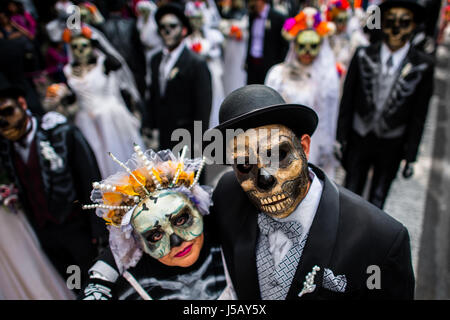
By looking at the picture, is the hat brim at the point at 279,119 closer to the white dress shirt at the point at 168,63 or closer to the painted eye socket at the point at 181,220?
the painted eye socket at the point at 181,220

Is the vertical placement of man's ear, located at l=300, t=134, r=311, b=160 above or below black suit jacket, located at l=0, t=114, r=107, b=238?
above

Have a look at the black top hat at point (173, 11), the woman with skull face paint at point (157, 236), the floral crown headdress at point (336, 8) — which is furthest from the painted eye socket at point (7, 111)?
the floral crown headdress at point (336, 8)

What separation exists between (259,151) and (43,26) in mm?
6577

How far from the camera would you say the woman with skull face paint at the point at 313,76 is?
3291 millimetres

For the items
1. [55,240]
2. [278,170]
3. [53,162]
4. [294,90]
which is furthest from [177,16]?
[278,170]

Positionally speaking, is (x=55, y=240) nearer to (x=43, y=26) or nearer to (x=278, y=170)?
(x=278, y=170)

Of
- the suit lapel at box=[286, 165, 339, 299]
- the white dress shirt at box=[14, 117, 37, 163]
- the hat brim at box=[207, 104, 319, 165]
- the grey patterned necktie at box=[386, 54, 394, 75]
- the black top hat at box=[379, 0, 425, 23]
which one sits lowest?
the suit lapel at box=[286, 165, 339, 299]

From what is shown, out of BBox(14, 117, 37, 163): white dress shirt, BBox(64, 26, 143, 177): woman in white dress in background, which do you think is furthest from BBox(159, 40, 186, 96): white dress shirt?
BBox(14, 117, 37, 163): white dress shirt

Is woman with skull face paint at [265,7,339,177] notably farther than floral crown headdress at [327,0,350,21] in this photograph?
No

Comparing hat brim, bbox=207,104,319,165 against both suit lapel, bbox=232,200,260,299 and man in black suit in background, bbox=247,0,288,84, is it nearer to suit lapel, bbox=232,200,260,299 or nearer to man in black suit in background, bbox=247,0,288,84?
suit lapel, bbox=232,200,260,299

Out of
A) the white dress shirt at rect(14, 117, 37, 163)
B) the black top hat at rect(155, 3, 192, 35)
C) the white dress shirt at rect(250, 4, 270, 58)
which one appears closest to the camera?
the white dress shirt at rect(14, 117, 37, 163)

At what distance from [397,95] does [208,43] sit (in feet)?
12.3

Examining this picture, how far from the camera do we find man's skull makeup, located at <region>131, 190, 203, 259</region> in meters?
1.48
